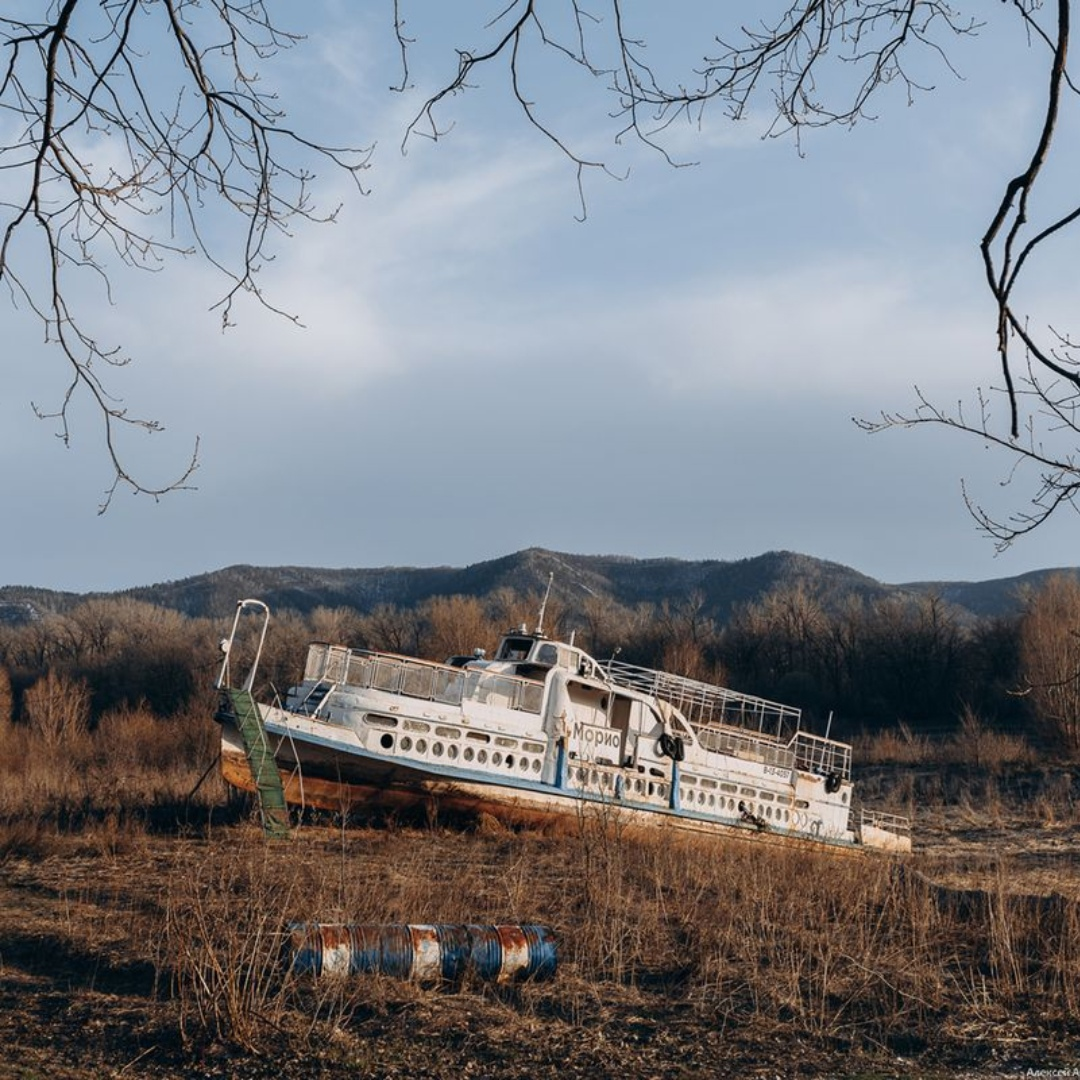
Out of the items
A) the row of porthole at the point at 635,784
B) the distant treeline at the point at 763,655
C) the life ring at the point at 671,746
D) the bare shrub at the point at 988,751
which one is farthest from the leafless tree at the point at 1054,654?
the row of porthole at the point at 635,784

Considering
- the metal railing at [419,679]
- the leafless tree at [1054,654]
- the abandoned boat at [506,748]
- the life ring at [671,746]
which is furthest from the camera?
the leafless tree at [1054,654]

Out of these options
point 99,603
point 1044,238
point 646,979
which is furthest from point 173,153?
point 99,603

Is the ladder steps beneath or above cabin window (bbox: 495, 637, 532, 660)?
beneath

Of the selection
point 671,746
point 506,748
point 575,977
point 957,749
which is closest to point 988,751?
point 957,749

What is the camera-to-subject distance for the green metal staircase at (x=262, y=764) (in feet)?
58.6

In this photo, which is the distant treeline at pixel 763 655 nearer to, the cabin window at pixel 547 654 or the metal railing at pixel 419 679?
the cabin window at pixel 547 654

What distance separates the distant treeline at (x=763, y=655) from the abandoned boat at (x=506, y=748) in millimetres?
19537

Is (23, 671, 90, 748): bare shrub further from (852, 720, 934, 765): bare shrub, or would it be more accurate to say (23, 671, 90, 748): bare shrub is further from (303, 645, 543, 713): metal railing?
(852, 720, 934, 765): bare shrub

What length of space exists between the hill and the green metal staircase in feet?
264

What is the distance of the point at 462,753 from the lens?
2148 cm

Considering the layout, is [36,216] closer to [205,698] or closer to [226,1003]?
[226,1003]

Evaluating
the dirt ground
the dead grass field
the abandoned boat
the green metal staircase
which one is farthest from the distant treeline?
the dirt ground

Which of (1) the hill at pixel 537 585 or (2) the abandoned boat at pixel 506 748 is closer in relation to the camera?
(2) the abandoned boat at pixel 506 748

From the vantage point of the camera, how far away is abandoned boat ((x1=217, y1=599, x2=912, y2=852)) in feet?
66.9
